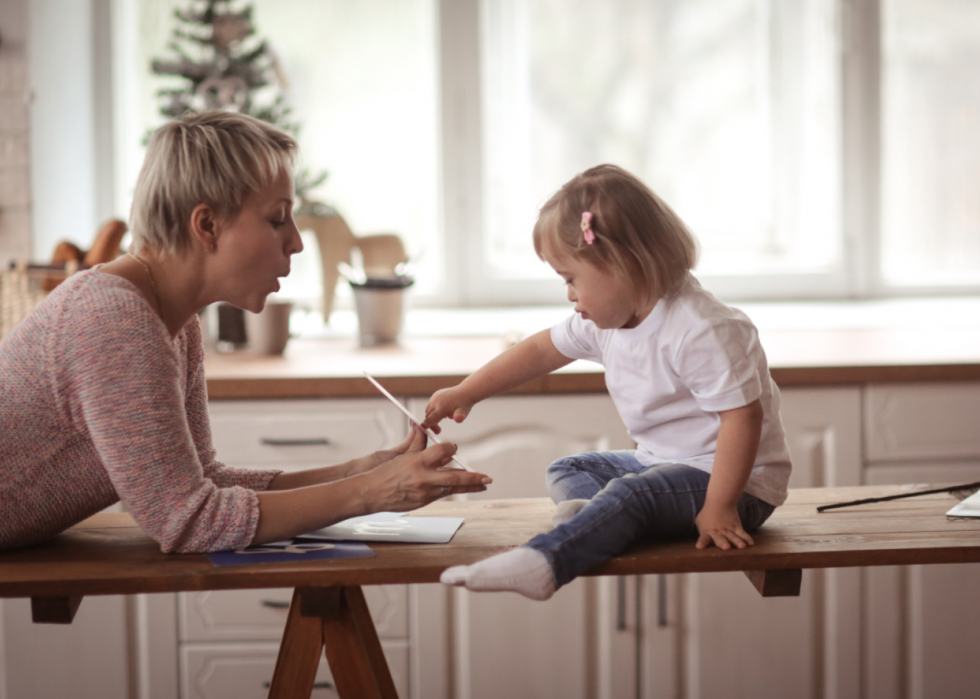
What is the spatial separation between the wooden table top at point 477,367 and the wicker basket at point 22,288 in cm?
36

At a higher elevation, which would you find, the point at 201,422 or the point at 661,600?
the point at 201,422

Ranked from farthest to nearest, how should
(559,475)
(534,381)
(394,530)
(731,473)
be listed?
1. (534,381)
2. (559,475)
3. (394,530)
4. (731,473)

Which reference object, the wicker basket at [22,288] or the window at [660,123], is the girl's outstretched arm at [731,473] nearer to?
the wicker basket at [22,288]

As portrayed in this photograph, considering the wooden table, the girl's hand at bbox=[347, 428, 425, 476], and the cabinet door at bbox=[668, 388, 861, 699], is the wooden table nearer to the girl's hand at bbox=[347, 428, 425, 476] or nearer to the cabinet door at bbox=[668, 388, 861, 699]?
the girl's hand at bbox=[347, 428, 425, 476]

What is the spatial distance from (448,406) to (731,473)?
450 mm

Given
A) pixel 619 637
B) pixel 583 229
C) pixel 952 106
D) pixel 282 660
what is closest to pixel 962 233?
pixel 952 106

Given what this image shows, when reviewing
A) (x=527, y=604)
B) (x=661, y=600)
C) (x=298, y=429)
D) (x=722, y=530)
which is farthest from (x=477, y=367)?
(x=722, y=530)

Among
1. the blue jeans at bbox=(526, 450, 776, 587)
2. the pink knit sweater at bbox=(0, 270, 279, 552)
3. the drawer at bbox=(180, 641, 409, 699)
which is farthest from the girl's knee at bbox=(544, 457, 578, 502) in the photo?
the drawer at bbox=(180, 641, 409, 699)

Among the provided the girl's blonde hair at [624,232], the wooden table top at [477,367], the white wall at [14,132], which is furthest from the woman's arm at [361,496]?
the white wall at [14,132]

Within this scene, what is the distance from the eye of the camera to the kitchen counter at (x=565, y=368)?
6.08ft

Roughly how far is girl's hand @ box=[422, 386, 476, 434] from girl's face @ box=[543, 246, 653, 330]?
26cm

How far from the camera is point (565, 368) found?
188cm

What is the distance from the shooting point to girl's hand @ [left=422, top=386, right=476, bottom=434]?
141cm

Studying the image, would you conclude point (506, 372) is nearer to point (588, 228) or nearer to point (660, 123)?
point (588, 228)
